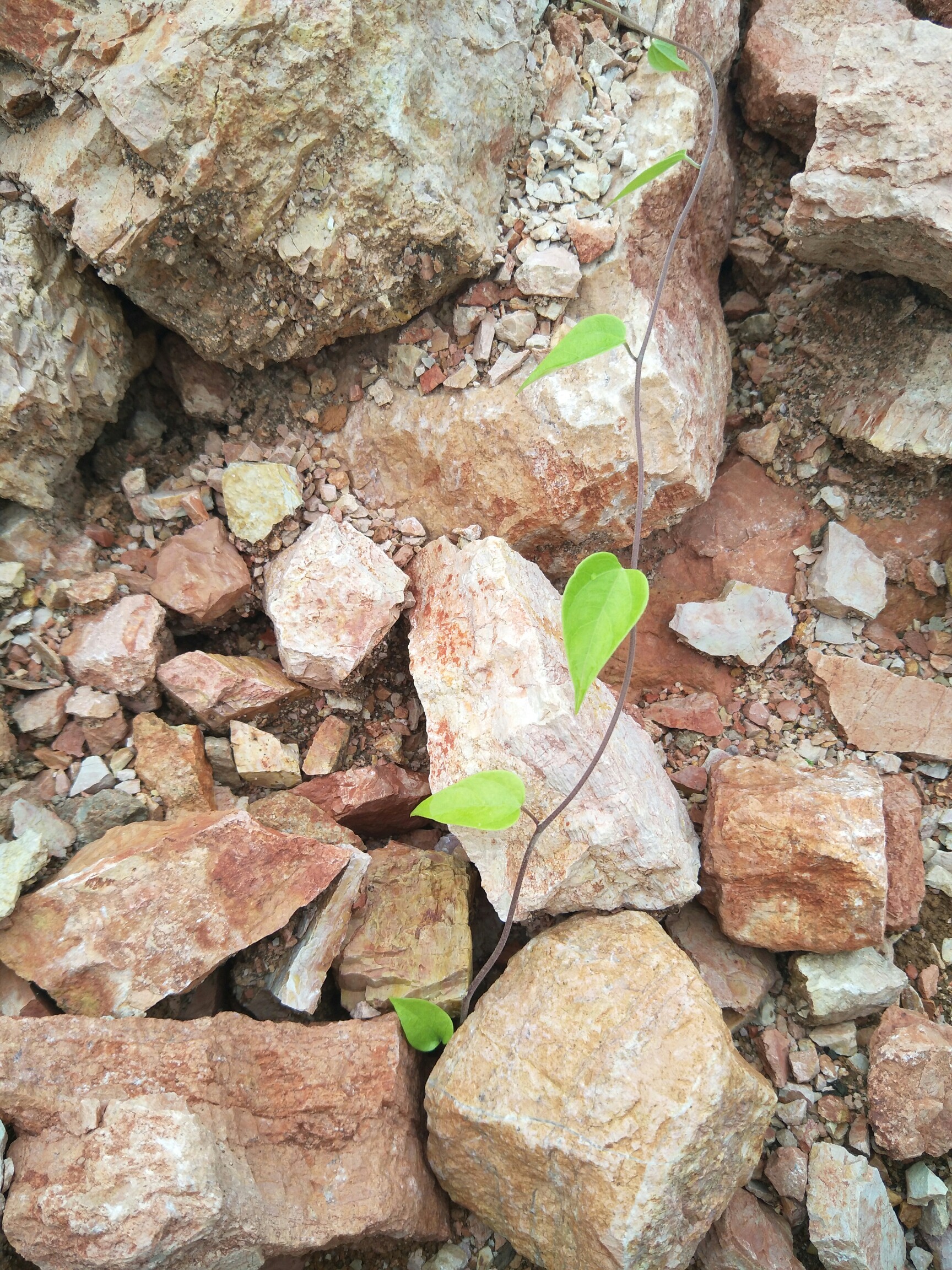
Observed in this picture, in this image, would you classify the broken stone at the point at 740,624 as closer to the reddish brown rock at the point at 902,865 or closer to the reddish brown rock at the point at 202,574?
the reddish brown rock at the point at 902,865

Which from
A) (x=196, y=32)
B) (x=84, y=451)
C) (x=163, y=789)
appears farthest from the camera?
(x=84, y=451)

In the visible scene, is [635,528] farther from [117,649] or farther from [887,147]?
[117,649]

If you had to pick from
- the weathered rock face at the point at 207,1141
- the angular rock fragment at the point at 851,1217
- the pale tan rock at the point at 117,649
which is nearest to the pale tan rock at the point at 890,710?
the angular rock fragment at the point at 851,1217

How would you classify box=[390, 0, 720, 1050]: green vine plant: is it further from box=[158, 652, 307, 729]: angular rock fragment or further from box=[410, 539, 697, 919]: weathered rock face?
box=[158, 652, 307, 729]: angular rock fragment

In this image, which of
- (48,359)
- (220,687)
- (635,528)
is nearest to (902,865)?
(635,528)

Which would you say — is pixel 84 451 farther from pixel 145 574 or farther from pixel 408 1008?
pixel 408 1008

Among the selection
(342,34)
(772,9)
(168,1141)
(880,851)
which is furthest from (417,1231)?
(772,9)
